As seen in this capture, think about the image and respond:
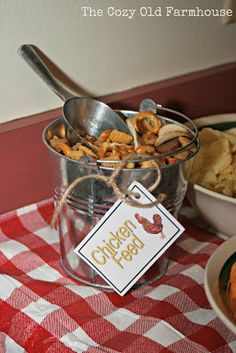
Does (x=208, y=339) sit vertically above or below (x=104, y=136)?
below

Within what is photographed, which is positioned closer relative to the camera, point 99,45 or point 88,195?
point 88,195

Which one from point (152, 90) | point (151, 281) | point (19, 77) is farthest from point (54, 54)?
point (151, 281)

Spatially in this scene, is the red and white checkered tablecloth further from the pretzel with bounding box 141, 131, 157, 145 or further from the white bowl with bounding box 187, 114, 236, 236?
the pretzel with bounding box 141, 131, 157, 145

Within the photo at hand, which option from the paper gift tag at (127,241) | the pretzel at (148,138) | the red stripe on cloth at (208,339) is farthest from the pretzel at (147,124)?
the red stripe on cloth at (208,339)

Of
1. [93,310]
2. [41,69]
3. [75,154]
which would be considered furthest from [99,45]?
[93,310]

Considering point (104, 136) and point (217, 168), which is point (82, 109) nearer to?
point (104, 136)

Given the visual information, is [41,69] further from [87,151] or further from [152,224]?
[152,224]

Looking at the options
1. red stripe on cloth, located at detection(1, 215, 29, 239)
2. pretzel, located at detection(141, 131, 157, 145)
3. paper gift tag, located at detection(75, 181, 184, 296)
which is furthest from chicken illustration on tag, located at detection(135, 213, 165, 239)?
red stripe on cloth, located at detection(1, 215, 29, 239)

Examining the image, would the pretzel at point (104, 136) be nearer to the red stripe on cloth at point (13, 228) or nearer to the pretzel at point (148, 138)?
the pretzel at point (148, 138)

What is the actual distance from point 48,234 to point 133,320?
0.67 feet

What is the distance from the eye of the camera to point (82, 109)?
0.67 m

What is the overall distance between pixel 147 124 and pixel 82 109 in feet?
0.28

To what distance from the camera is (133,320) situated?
584 millimetres

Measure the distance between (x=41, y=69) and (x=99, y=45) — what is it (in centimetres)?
11
